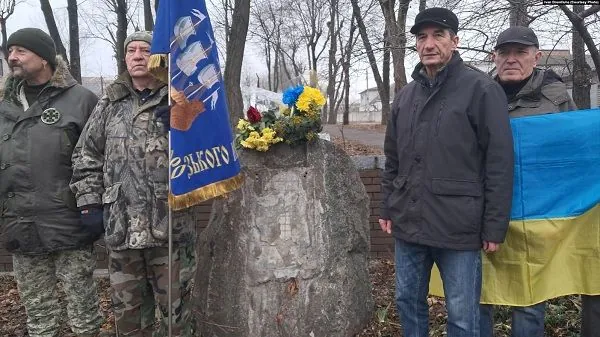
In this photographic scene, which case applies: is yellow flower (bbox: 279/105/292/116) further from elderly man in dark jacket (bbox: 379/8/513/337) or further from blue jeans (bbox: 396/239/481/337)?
blue jeans (bbox: 396/239/481/337)

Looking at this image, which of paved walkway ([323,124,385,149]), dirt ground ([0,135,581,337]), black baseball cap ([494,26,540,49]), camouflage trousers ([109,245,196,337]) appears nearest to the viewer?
black baseball cap ([494,26,540,49])

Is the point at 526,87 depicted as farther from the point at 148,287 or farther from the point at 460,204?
the point at 148,287

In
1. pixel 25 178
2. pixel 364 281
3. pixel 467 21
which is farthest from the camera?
pixel 467 21

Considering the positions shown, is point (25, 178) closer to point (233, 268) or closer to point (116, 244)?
A: point (116, 244)

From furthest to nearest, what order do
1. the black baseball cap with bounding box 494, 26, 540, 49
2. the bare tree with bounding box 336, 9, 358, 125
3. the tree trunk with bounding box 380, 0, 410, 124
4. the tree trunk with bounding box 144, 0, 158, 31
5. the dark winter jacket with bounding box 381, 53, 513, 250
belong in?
the tree trunk with bounding box 144, 0, 158, 31 → the bare tree with bounding box 336, 9, 358, 125 → the tree trunk with bounding box 380, 0, 410, 124 → the black baseball cap with bounding box 494, 26, 540, 49 → the dark winter jacket with bounding box 381, 53, 513, 250

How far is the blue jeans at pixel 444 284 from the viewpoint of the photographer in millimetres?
2641

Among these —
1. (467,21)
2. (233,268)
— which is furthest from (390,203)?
(467,21)

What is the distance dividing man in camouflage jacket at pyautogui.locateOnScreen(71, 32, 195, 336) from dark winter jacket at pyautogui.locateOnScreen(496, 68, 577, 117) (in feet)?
6.33

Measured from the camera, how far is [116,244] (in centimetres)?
288

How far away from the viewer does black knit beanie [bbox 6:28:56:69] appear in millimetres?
3041

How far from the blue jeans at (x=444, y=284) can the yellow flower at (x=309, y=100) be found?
1129mm

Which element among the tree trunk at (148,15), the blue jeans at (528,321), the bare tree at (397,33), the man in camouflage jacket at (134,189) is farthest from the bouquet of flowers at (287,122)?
the tree trunk at (148,15)

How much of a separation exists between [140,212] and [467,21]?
4346mm

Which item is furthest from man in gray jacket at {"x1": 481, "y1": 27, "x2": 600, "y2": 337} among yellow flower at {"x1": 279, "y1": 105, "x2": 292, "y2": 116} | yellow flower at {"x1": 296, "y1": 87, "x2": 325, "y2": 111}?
yellow flower at {"x1": 279, "y1": 105, "x2": 292, "y2": 116}
